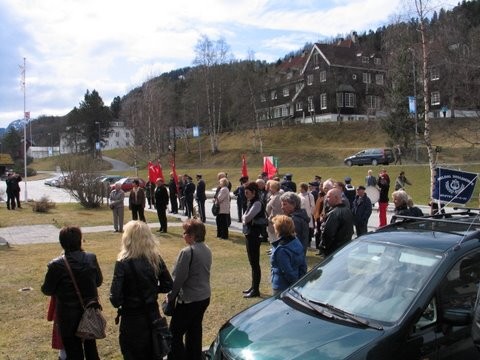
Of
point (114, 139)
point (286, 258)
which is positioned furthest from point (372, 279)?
point (114, 139)

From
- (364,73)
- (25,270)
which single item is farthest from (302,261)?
(364,73)

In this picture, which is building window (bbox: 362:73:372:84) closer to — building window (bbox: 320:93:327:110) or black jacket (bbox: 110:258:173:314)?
building window (bbox: 320:93:327:110)

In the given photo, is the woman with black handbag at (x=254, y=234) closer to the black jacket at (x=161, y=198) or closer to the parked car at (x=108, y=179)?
the black jacket at (x=161, y=198)

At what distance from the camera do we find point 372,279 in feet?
14.0

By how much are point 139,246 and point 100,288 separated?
202 inches

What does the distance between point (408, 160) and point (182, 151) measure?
37.9 m

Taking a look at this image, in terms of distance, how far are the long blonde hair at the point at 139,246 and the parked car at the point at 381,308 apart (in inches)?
36.9

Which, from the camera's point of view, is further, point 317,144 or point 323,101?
point 323,101

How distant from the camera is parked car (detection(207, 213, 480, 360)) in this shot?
3.55 metres

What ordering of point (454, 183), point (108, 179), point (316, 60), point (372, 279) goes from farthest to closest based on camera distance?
point (316, 60)
point (108, 179)
point (454, 183)
point (372, 279)

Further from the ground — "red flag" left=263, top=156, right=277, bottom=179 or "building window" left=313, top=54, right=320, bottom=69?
"building window" left=313, top=54, right=320, bottom=69

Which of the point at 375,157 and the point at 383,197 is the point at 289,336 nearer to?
the point at 383,197

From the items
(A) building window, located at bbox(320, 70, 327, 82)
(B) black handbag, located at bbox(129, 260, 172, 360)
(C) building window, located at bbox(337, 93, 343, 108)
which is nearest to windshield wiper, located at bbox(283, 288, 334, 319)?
(B) black handbag, located at bbox(129, 260, 172, 360)

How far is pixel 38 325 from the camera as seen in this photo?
7148 millimetres
